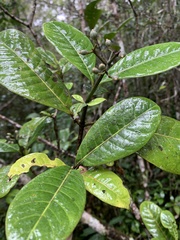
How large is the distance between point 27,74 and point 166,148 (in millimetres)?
341

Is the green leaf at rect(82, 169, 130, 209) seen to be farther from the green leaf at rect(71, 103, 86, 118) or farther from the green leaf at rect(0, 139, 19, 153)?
the green leaf at rect(0, 139, 19, 153)

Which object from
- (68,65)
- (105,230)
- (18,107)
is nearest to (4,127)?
(18,107)

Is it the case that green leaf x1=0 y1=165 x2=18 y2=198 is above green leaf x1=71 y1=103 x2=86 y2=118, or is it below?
below

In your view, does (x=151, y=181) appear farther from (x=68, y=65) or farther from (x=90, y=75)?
(x=90, y=75)

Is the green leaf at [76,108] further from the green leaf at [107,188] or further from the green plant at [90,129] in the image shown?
the green leaf at [107,188]

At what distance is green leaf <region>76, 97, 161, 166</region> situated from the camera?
0.47 meters

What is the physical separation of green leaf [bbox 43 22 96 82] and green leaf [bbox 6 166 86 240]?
0.26m

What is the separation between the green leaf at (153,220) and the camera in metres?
0.76

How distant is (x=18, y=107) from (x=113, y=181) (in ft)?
8.45

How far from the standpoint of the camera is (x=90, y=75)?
57 cm

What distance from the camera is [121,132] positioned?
0.49m

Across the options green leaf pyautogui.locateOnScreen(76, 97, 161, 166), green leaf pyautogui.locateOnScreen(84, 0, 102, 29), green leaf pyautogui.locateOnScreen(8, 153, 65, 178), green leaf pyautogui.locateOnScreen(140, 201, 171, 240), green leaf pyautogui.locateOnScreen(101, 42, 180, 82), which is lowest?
green leaf pyautogui.locateOnScreen(140, 201, 171, 240)

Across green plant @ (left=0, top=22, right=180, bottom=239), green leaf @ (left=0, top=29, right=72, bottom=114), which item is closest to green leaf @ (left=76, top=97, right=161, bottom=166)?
green plant @ (left=0, top=22, right=180, bottom=239)

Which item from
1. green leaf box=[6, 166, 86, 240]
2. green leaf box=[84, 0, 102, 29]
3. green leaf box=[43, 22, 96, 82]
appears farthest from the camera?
green leaf box=[84, 0, 102, 29]
